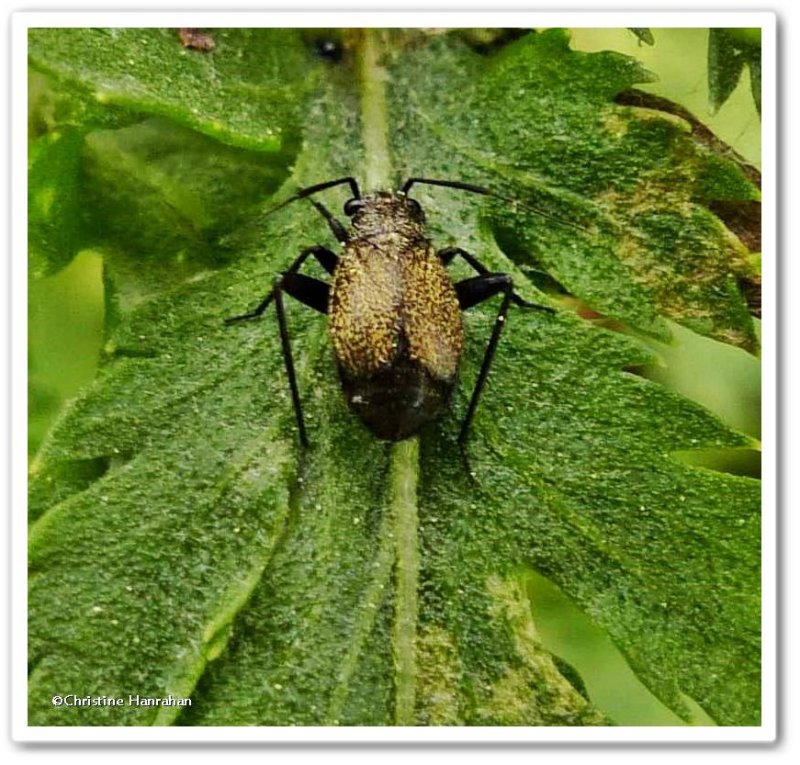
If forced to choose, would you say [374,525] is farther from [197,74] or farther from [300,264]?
[197,74]

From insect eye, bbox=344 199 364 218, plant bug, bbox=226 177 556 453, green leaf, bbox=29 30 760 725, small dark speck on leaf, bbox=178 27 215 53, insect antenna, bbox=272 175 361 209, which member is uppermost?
small dark speck on leaf, bbox=178 27 215 53

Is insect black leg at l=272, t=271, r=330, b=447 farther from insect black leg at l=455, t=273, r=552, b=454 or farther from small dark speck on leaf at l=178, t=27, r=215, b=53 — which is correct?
small dark speck on leaf at l=178, t=27, r=215, b=53


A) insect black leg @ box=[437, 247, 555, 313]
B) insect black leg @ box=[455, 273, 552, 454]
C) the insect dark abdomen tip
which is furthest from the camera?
insect black leg @ box=[437, 247, 555, 313]

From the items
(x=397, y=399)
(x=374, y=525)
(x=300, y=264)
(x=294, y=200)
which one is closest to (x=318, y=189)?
(x=294, y=200)

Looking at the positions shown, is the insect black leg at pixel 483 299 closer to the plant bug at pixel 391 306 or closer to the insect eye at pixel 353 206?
the plant bug at pixel 391 306

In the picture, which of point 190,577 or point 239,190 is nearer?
point 190,577

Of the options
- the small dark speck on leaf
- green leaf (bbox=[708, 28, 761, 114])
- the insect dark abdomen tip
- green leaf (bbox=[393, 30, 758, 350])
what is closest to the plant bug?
the insect dark abdomen tip

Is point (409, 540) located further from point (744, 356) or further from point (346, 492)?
point (744, 356)
